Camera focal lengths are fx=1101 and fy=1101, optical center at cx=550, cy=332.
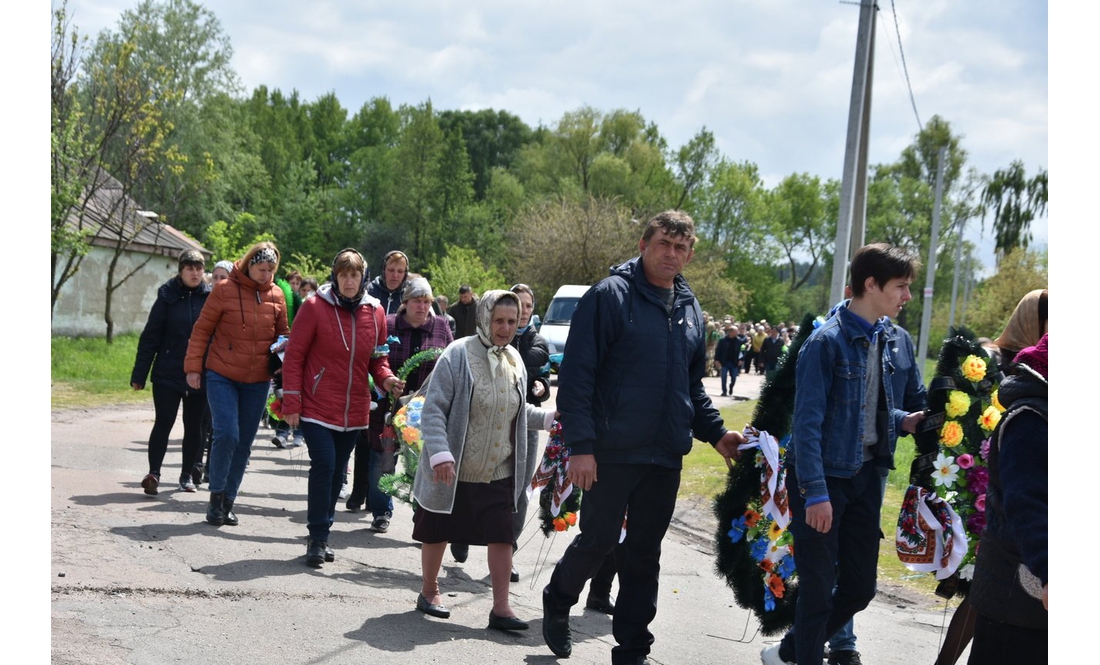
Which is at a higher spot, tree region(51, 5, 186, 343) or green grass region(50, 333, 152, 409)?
tree region(51, 5, 186, 343)

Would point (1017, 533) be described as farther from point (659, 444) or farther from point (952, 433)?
point (952, 433)

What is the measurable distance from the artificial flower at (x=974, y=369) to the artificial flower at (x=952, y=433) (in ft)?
0.98

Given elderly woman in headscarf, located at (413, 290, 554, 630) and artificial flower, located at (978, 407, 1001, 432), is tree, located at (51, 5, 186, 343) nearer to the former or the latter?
elderly woman in headscarf, located at (413, 290, 554, 630)

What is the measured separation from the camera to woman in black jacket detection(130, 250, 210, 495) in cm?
935

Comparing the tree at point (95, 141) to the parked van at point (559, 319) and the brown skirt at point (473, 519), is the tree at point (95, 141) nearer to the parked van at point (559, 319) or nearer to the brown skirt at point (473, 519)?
the parked van at point (559, 319)

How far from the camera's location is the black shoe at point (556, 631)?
5.47 meters

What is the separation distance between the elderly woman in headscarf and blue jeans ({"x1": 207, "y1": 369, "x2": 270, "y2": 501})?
2.63m

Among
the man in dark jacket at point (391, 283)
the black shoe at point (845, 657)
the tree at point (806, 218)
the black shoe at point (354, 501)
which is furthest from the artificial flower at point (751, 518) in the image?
the tree at point (806, 218)

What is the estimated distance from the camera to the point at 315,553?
7207mm

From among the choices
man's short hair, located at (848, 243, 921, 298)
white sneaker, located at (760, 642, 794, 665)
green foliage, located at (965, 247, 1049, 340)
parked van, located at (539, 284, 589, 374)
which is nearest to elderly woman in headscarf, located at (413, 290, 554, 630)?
white sneaker, located at (760, 642, 794, 665)

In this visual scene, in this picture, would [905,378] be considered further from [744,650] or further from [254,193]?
[254,193]

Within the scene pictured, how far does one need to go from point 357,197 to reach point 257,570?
67.9 meters
